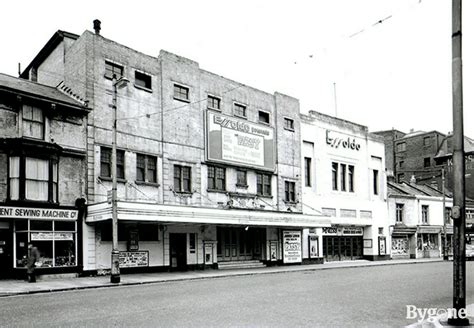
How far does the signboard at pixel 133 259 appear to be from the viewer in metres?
25.0

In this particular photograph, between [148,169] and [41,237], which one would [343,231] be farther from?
[41,237]

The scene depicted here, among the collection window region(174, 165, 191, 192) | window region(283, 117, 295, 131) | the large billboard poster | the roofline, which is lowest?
window region(174, 165, 191, 192)

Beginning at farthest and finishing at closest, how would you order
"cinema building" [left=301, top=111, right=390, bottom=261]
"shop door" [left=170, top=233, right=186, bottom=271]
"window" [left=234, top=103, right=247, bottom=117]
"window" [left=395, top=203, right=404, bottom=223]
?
"window" [left=395, top=203, right=404, bottom=223], "cinema building" [left=301, top=111, right=390, bottom=261], "window" [left=234, top=103, right=247, bottom=117], "shop door" [left=170, top=233, right=186, bottom=271]

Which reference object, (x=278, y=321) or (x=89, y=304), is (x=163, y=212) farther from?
(x=278, y=321)

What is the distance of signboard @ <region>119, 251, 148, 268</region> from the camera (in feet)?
82.0

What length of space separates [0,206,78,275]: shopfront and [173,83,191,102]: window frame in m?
9.16

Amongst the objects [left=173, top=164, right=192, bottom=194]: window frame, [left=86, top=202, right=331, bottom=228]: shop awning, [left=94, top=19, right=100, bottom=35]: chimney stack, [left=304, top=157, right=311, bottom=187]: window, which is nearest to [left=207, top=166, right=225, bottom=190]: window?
[left=173, top=164, right=192, bottom=194]: window frame

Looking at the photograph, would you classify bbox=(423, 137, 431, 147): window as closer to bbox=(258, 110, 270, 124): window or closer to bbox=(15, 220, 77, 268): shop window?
bbox=(258, 110, 270, 124): window

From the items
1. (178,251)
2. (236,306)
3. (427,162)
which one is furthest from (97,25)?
(427,162)

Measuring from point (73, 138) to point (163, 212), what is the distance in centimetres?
548

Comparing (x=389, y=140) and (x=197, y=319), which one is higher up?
(x=389, y=140)

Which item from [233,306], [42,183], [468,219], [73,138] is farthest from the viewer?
[468,219]

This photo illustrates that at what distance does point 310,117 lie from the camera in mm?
38000

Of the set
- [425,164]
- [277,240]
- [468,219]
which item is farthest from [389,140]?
[277,240]
